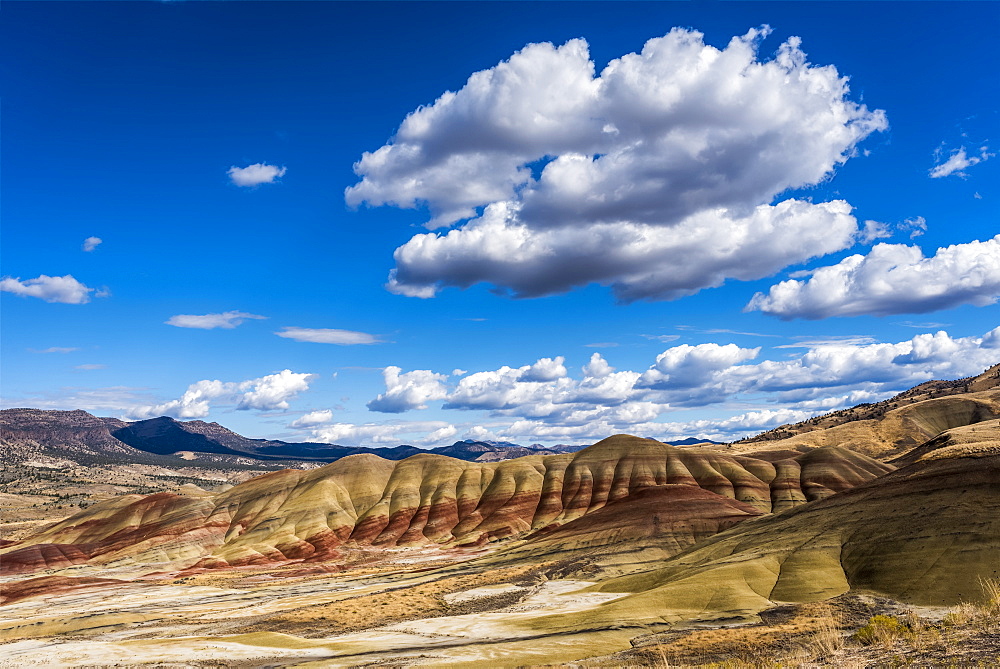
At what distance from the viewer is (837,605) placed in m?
42.8

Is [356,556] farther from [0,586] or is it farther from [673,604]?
[673,604]

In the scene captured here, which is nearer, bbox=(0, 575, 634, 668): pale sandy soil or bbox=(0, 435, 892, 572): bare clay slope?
bbox=(0, 575, 634, 668): pale sandy soil

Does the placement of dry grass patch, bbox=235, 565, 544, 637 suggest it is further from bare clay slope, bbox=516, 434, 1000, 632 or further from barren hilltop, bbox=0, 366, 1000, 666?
bare clay slope, bbox=516, 434, 1000, 632

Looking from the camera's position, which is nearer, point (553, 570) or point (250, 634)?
point (250, 634)

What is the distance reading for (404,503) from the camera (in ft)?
537

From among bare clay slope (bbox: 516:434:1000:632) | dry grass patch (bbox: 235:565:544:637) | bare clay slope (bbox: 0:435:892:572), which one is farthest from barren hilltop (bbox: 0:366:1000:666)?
bare clay slope (bbox: 0:435:892:572)

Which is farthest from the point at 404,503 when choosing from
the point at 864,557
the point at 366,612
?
the point at 864,557

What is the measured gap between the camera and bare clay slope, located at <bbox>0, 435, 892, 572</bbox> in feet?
454

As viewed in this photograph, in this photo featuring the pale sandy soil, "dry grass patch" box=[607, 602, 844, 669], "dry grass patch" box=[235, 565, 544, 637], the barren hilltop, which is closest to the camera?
"dry grass patch" box=[607, 602, 844, 669]

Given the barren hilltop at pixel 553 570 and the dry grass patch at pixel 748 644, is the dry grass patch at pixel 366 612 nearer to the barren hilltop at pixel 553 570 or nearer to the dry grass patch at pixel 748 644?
the barren hilltop at pixel 553 570

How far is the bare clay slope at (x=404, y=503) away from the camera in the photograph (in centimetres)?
13825

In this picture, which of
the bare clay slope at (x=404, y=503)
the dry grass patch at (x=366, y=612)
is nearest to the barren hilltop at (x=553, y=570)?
the dry grass patch at (x=366, y=612)

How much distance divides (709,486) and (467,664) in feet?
394

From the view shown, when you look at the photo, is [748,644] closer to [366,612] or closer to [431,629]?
[431,629]
